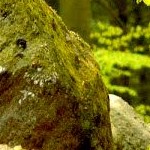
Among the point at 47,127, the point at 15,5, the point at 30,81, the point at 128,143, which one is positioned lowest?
the point at 128,143

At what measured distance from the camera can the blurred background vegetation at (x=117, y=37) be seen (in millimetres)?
8805

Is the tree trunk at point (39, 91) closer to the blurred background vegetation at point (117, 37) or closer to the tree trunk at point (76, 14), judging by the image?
the blurred background vegetation at point (117, 37)

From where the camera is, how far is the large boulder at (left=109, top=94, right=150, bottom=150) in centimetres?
592

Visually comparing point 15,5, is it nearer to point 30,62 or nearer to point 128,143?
point 30,62

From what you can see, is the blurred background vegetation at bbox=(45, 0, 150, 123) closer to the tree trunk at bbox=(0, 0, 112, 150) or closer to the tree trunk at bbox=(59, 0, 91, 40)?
the tree trunk at bbox=(59, 0, 91, 40)

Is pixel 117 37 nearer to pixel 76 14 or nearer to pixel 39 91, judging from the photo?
pixel 76 14

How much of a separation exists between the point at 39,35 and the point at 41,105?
65 cm

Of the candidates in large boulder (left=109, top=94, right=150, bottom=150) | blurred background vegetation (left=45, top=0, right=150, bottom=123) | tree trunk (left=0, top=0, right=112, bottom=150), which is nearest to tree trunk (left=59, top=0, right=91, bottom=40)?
blurred background vegetation (left=45, top=0, right=150, bottom=123)

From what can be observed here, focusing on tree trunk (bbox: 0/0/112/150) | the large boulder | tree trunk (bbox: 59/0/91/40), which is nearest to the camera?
tree trunk (bbox: 0/0/112/150)

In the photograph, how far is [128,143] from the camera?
19.6 feet

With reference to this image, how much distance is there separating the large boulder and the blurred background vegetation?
1.78 meters

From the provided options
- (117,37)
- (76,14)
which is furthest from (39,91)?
(117,37)

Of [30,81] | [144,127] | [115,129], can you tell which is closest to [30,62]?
[30,81]

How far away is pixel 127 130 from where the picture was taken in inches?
241
